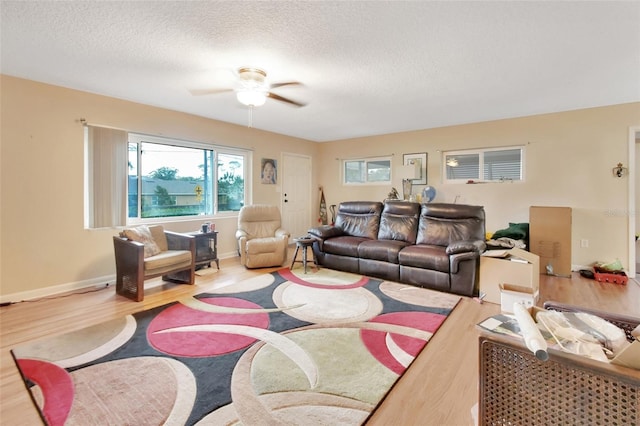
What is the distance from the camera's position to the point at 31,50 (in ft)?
8.29

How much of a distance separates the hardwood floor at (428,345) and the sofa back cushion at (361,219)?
5.24ft

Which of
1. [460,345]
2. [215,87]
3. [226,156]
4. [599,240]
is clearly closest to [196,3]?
[215,87]

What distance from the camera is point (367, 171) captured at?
657 cm

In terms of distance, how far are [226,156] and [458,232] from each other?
406cm

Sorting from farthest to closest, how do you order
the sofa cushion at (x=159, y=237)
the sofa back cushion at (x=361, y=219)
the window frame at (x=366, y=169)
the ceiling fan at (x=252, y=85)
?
the window frame at (x=366, y=169) < the sofa back cushion at (x=361, y=219) < the sofa cushion at (x=159, y=237) < the ceiling fan at (x=252, y=85)

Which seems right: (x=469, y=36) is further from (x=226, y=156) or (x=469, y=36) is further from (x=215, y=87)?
(x=226, y=156)

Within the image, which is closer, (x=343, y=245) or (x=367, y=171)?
(x=343, y=245)

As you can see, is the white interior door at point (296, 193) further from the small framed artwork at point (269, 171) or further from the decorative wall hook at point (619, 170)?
the decorative wall hook at point (619, 170)

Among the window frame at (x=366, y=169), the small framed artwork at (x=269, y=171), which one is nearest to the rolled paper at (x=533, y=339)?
the small framed artwork at (x=269, y=171)

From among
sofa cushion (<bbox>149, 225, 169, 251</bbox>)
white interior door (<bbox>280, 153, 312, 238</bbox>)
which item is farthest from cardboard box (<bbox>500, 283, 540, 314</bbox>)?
white interior door (<bbox>280, 153, 312, 238</bbox>)

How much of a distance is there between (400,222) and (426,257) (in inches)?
38.7

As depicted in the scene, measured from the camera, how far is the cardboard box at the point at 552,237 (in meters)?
4.11

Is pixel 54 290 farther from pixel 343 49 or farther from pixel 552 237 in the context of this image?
pixel 552 237

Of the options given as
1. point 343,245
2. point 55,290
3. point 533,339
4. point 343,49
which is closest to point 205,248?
point 55,290
